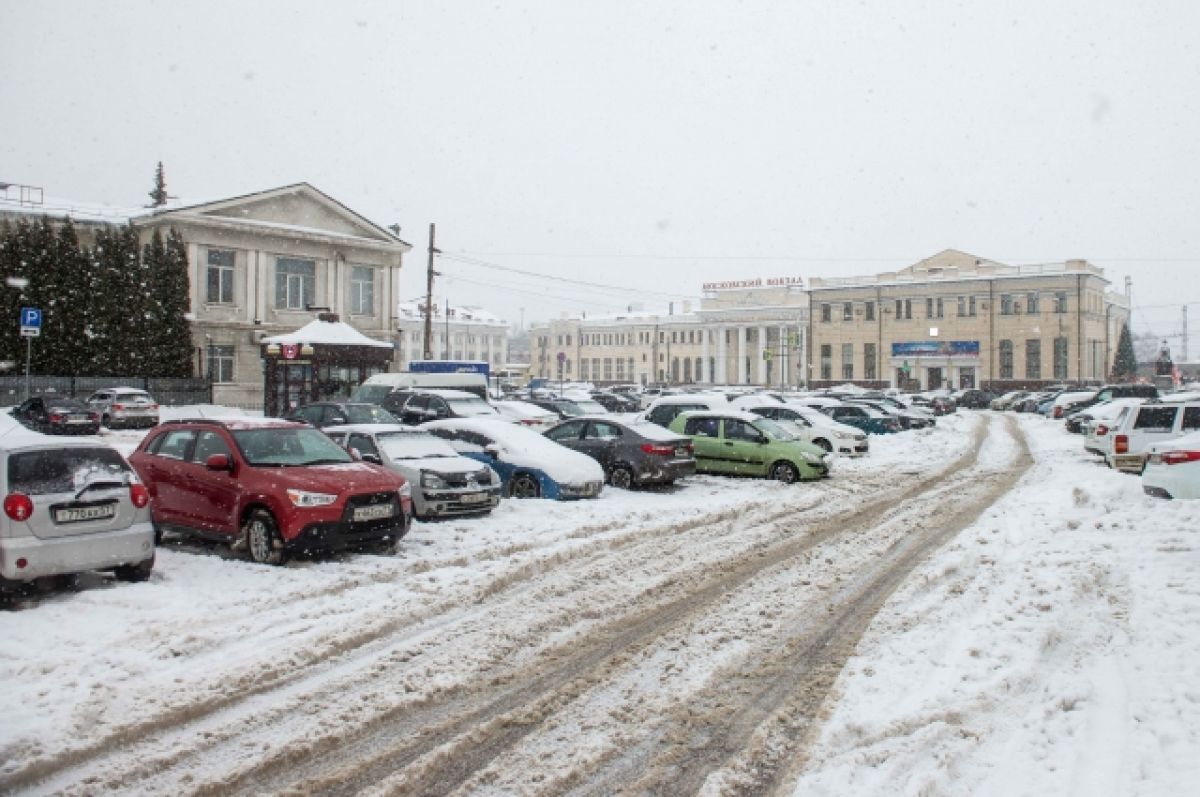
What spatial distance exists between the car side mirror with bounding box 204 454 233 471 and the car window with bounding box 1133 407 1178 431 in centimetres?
1672

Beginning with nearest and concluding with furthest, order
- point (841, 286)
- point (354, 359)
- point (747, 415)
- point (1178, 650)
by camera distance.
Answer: point (1178, 650), point (747, 415), point (354, 359), point (841, 286)

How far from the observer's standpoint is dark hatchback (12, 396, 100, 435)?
28578mm

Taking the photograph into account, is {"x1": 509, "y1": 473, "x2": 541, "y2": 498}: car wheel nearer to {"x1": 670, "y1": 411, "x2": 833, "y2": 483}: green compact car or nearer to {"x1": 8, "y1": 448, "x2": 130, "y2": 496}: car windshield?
{"x1": 670, "y1": 411, "x2": 833, "y2": 483}: green compact car

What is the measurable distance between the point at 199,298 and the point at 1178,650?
142 feet

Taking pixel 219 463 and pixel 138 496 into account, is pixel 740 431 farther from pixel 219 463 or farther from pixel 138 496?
pixel 138 496

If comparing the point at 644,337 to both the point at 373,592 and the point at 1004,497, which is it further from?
the point at 373,592

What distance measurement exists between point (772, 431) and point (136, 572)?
13316mm

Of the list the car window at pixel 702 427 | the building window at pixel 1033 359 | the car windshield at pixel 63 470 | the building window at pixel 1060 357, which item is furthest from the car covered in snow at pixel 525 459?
the building window at pixel 1033 359

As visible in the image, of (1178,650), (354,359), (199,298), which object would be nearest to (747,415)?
(1178,650)

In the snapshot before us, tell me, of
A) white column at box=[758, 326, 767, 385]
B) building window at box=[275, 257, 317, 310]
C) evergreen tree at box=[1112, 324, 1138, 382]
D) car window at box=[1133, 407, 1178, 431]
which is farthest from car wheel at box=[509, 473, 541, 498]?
evergreen tree at box=[1112, 324, 1138, 382]

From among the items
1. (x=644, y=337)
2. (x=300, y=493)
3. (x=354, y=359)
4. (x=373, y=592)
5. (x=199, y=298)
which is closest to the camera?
(x=373, y=592)

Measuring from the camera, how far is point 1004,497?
15.7 meters

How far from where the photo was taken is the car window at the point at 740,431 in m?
18.9

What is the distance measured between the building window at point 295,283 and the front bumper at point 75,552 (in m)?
39.1
